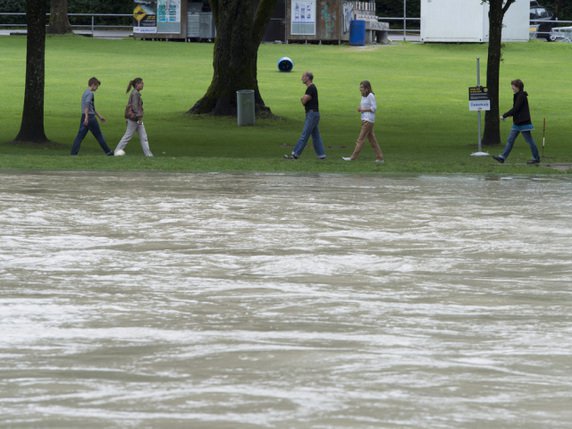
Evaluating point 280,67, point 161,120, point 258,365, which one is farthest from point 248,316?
point 280,67

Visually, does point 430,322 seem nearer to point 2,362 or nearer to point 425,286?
point 425,286

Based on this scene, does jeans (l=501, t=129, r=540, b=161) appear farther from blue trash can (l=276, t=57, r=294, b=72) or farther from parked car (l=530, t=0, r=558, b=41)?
parked car (l=530, t=0, r=558, b=41)

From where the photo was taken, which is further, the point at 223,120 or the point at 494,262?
the point at 223,120

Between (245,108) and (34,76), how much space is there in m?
8.57

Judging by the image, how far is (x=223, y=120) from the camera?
38.0 metres

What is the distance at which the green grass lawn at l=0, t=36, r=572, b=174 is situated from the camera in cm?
2559

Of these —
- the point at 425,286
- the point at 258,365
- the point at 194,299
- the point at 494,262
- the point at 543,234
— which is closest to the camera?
the point at 258,365

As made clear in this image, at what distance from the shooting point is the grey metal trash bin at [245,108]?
36562 mm

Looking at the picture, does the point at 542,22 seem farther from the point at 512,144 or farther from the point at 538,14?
the point at 512,144

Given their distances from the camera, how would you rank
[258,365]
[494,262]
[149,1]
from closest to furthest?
[258,365] < [494,262] < [149,1]

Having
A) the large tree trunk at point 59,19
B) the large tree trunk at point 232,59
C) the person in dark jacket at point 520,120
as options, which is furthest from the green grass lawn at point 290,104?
the large tree trunk at point 59,19

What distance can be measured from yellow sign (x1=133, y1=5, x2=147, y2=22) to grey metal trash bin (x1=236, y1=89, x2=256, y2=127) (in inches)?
1255

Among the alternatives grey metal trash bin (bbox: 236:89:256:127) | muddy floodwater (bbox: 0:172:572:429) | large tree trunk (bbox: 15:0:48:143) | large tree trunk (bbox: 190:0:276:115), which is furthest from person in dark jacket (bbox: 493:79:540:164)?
large tree trunk (bbox: 190:0:276:115)

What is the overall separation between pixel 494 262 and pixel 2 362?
237 inches
